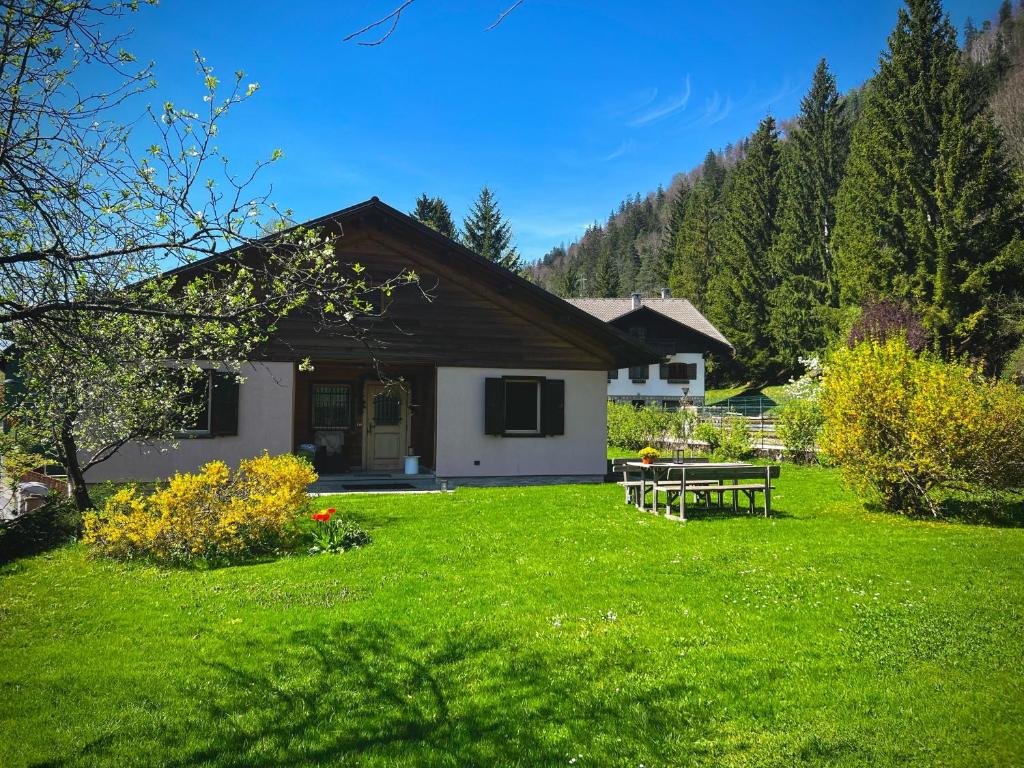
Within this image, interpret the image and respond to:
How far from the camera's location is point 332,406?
52.6 feet

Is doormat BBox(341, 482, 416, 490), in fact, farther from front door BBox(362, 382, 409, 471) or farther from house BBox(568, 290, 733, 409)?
house BBox(568, 290, 733, 409)

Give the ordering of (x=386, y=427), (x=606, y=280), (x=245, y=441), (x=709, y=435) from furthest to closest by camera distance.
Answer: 1. (x=606, y=280)
2. (x=709, y=435)
3. (x=386, y=427)
4. (x=245, y=441)

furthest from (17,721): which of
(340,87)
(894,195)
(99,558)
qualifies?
(894,195)

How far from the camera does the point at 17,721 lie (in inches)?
138

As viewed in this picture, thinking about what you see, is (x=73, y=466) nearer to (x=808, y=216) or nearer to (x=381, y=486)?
(x=381, y=486)

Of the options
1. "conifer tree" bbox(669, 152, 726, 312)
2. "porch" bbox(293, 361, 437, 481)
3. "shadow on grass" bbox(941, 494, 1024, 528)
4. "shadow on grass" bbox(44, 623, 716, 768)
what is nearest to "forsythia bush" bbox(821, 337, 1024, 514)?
"shadow on grass" bbox(941, 494, 1024, 528)

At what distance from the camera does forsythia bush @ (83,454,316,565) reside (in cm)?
717

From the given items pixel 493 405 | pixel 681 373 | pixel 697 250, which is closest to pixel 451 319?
pixel 493 405

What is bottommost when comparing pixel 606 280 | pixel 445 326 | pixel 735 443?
pixel 735 443

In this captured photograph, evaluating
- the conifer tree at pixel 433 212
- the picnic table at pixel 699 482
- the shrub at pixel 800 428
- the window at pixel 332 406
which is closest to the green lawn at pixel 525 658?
the picnic table at pixel 699 482

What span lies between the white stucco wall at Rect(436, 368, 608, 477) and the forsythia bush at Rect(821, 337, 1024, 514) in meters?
5.86

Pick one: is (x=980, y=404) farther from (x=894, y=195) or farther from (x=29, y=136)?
(x=894, y=195)

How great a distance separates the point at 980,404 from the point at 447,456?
9958mm

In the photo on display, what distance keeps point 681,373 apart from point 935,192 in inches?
750
